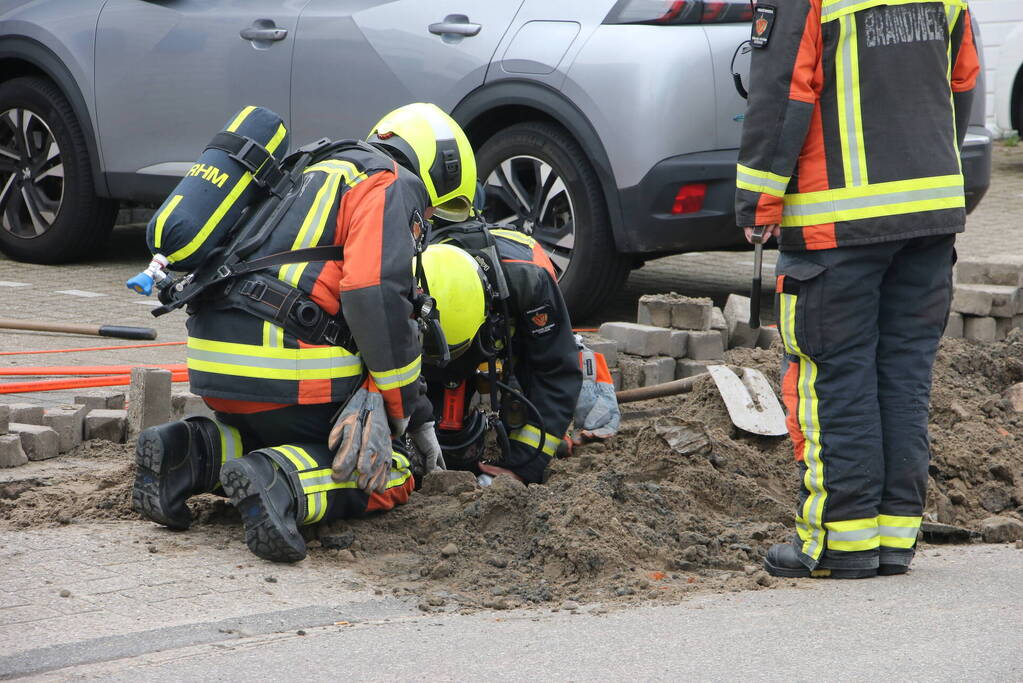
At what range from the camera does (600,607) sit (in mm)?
3859

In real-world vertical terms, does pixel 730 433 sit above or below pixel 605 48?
below

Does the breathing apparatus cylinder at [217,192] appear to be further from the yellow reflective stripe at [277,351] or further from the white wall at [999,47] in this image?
the white wall at [999,47]

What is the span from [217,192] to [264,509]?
977 mm

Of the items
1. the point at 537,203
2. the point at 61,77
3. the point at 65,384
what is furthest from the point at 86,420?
the point at 61,77

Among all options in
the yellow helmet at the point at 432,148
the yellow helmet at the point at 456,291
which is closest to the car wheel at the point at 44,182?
the yellow helmet at the point at 432,148

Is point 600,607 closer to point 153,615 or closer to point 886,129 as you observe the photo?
point 153,615

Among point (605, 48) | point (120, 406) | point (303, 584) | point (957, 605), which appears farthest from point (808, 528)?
point (605, 48)

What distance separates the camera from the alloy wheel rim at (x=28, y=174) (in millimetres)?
8734

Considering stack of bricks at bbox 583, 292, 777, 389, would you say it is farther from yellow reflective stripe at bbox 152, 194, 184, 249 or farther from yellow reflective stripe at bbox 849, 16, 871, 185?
yellow reflective stripe at bbox 152, 194, 184, 249

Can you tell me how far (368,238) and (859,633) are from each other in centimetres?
179

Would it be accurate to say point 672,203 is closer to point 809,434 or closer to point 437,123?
point 437,123

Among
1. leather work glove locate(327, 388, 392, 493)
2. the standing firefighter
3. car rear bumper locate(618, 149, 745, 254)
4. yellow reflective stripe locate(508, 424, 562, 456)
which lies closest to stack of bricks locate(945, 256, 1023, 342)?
car rear bumper locate(618, 149, 745, 254)

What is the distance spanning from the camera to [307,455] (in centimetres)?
434

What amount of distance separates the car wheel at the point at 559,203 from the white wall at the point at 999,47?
359 inches
